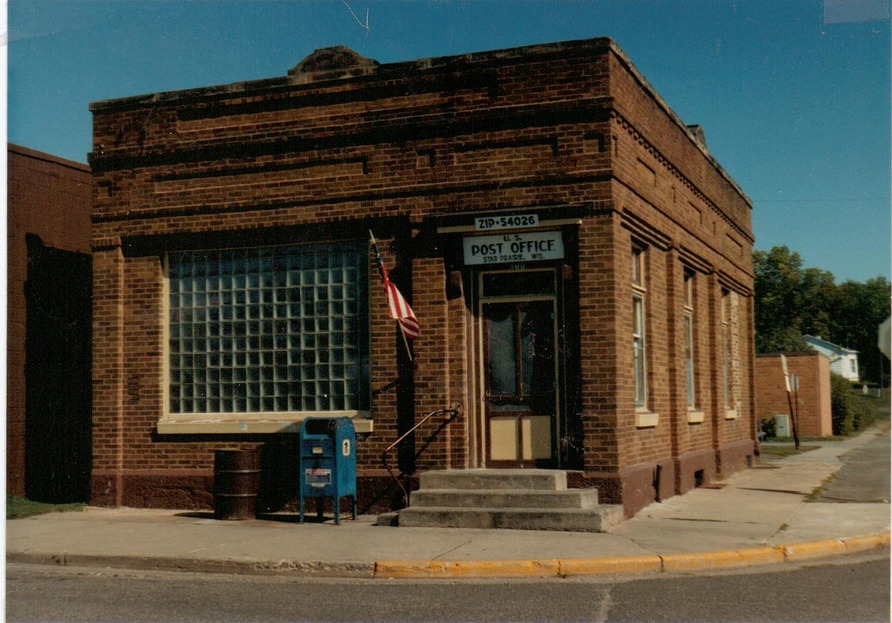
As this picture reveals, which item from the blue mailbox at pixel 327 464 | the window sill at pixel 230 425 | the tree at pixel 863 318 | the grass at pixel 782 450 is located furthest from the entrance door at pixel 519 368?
the grass at pixel 782 450

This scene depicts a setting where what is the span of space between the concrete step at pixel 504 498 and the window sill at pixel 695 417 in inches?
199

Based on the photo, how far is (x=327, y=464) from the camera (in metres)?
12.8

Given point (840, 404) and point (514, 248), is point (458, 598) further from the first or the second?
point (840, 404)

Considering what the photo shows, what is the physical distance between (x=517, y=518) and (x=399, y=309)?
9.87ft

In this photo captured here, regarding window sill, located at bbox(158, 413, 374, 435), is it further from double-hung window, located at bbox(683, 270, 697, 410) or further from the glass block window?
double-hung window, located at bbox(683, 270, 697, 410)

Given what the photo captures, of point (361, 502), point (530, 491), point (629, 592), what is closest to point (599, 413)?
point (530, 491)

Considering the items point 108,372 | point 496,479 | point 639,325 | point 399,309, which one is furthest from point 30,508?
point 639,325

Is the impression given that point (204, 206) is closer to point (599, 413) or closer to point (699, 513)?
point (599, 413)

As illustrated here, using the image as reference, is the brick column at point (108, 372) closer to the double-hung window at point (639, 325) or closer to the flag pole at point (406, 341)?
the flag pole at point (406, 341)

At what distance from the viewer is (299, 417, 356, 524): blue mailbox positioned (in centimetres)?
1277

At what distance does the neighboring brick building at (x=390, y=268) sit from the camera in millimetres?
13156

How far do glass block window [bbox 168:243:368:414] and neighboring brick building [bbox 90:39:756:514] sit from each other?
1.2 inches

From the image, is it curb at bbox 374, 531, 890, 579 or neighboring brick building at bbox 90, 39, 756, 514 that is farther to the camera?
neighboring brick building at bbox 90, 39, 756, 514

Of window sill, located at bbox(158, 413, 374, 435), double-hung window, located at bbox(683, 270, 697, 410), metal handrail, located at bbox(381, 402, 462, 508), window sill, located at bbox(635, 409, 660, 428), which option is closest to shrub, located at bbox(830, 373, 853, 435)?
double-hung window, located at bbox(683, 270, 697, 410)
